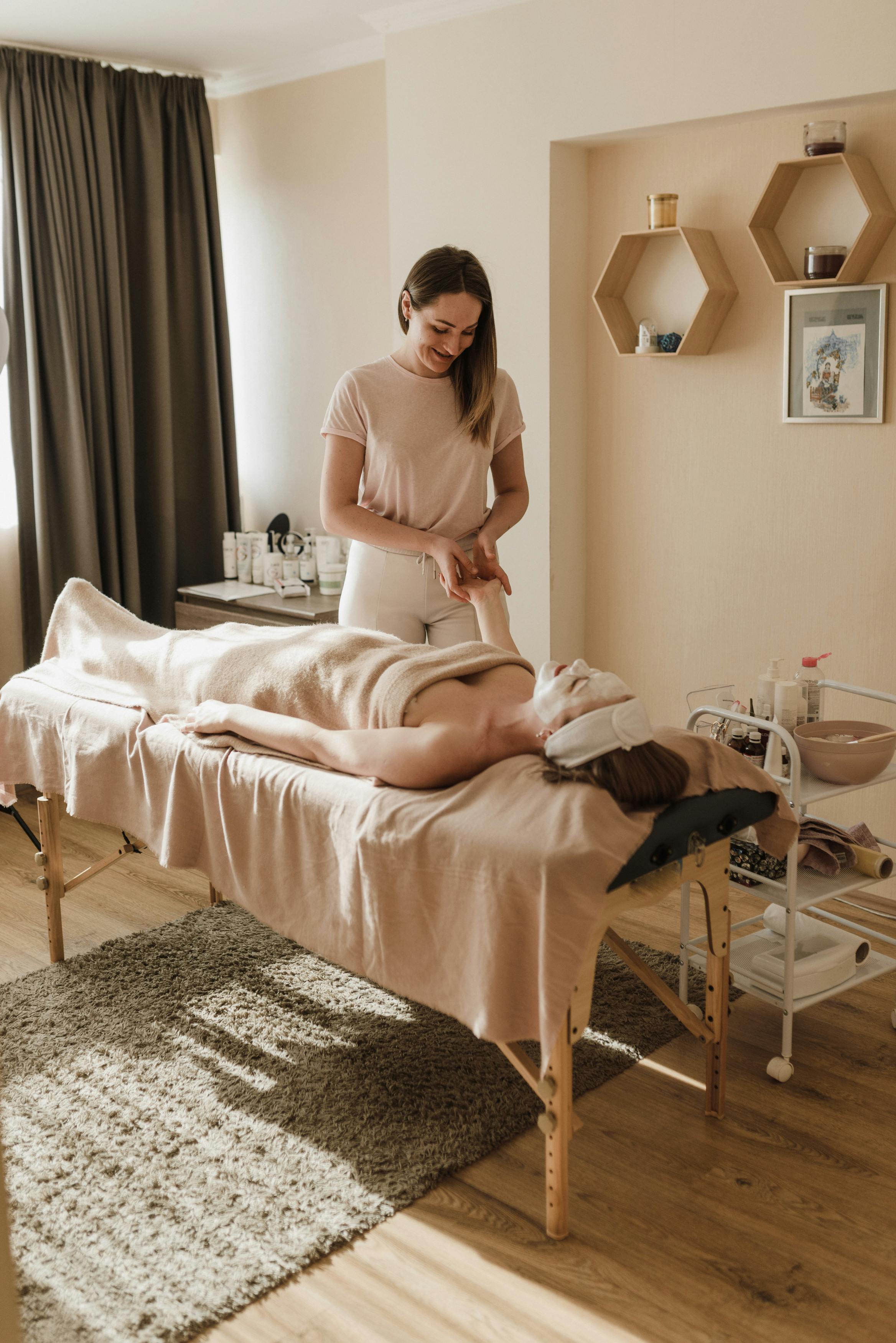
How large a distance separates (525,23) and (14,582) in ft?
7.49

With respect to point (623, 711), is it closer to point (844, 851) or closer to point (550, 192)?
point (844, 851)

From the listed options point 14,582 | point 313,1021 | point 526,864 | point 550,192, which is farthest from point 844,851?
A: point 14,582

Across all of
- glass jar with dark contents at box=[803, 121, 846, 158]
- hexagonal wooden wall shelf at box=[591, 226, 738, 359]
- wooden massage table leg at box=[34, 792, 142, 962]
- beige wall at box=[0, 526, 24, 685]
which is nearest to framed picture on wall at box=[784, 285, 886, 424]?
Answer: hexagonal wooden wall shelf at box=[591, 226, 738, 359]

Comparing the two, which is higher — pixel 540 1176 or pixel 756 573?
pixel 756 573

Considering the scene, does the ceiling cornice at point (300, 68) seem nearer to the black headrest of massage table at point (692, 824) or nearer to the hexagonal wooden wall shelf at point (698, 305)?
the hexagonal wooden wall shelf at point (698, 305)

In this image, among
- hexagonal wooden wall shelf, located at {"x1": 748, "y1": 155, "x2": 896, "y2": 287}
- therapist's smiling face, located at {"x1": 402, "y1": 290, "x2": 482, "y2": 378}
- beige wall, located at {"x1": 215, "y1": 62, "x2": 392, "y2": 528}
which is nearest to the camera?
therapist's smiling face, located at {"x1": 402, "y1": 290, "x2": 482, "y2": 378}

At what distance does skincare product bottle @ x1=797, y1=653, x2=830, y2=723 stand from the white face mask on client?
631mm

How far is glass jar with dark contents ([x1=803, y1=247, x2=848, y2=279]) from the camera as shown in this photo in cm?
267

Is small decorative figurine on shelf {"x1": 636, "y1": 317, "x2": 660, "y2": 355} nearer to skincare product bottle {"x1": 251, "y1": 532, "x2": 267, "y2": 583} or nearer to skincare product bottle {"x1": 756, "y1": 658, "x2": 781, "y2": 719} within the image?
skincare product bottle {"x1": 756, "y1": 658, "x2": 781, "y2": 719}

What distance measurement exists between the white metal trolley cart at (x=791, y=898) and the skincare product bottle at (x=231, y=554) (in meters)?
2.19

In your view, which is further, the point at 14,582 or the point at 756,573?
the point at 14,582

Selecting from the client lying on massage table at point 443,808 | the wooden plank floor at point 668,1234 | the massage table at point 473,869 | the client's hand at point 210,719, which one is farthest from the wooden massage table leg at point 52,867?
the wooden plank floor at point 668,1234

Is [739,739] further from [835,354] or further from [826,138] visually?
[826,138]

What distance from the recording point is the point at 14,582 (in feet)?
12.6
